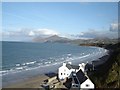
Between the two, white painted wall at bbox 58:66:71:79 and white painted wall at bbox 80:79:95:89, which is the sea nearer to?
white painted wall at bbox 58:66:71:79

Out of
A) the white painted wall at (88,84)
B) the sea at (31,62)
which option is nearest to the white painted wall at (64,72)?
the white painted wall at (88,84)

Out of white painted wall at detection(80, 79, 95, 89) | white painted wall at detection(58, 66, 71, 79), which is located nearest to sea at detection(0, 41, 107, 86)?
white painted wall at detection(58, 66, 71, 79)

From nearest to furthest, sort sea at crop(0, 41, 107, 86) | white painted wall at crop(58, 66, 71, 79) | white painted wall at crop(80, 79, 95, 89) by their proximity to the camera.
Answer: white painted wall at crop(80, 79, 95, 89) < white painted wall at crop(58, 66, 71, 79) < sea at crop(0, 41, 107, 86)

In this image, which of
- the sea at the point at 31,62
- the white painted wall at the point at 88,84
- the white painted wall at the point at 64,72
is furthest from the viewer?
the sea at the point at 31,62

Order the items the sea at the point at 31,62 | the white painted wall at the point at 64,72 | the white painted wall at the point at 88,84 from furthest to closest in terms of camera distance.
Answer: the sea at the point at 31,62 < the white painted wall at the point at 64,72 < the white painted wall at the point at 88,84

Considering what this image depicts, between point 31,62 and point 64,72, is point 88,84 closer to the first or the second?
point 64,72

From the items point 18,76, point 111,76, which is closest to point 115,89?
point 111,76

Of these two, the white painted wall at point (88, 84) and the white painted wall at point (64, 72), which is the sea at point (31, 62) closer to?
the white painted wall at point (64, 72)

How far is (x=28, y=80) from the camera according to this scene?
3862cm

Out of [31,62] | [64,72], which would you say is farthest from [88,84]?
[31,62]

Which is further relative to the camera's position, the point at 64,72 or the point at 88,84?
the point at 64,72

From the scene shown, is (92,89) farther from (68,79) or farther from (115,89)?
(68,79)

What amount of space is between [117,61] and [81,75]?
4.75 metres

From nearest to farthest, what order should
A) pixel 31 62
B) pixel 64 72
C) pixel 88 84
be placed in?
pixel 88 84
pixel 64 72
pixel 31 62
